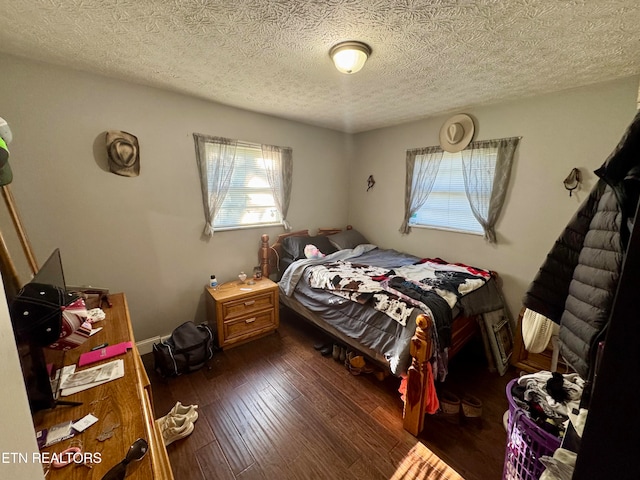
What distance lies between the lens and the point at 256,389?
1962 mm

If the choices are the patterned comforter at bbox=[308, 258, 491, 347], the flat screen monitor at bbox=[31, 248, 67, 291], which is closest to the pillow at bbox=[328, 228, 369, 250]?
the patterned comforter at bbox=[308, 258, 491, 347]

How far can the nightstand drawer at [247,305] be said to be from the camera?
238 cm

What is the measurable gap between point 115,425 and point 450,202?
310cm

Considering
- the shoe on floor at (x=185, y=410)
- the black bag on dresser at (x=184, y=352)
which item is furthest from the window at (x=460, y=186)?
the shoe on floor at (x=185, y=410)

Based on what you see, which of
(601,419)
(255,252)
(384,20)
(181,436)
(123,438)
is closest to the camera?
(601,419)

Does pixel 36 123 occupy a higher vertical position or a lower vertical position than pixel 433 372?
higher

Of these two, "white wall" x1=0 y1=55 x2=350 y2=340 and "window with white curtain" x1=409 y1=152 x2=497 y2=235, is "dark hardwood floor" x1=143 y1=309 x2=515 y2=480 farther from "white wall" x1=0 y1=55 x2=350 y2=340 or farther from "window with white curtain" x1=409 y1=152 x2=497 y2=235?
"window with white curtain" x1=409 y1=152 x2=497 y2=235

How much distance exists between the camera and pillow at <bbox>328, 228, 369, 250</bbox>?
11.0 feet

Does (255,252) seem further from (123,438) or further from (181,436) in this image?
(123,438)

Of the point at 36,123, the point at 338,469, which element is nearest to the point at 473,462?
Result: the point at 338,469

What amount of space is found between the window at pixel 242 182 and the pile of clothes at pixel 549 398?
2.58m

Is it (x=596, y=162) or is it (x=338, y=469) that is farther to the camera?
(x=596, y=162)

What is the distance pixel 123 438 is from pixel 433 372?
169 centimetres

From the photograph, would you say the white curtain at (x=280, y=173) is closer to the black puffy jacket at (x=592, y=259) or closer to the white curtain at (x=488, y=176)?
the white curtain at (x=488, y=176)
